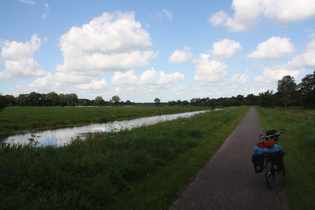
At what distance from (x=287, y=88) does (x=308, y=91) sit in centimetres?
874

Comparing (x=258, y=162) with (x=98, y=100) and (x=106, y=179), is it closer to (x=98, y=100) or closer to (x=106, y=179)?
(x=106, y=179)

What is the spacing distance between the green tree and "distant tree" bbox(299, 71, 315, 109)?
2.56 metres

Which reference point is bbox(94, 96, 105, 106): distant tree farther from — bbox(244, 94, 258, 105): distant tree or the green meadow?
the green meadow

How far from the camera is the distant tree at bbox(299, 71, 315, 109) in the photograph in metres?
67.1

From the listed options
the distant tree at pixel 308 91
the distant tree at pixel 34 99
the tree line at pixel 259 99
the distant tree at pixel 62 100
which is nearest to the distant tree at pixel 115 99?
the tree line at pixel 259 99

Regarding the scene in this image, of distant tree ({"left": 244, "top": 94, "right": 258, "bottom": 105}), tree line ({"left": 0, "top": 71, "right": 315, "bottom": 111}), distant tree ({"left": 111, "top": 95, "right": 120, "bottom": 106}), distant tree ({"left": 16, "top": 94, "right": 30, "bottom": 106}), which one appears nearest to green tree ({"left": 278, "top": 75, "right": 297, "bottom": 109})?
tree line ({"left": 0, "top": 71, "right": 315, "bottom": 111})

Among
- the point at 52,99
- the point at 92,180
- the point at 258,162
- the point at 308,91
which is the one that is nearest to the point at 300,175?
the point at 258,162

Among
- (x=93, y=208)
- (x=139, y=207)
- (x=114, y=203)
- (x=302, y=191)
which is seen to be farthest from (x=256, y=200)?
(x=93, y=208)

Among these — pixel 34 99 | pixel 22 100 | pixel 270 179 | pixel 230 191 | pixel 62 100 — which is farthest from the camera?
pixel 62 100

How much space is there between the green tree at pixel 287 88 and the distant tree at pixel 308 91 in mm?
2562

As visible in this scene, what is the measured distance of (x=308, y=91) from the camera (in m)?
69.7

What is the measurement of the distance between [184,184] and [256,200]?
1695 mm

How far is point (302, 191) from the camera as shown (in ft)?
17.3

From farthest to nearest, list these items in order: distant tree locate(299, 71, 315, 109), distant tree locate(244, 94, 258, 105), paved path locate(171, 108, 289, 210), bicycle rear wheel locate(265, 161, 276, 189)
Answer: distant tree locate(244, 94, 258, 105)
distant tree locate(299, 71, 315, 109)
bicycle rear wheel locate(265, 161, 276, 189)
paved path locate(171, 108, 289, 210)
